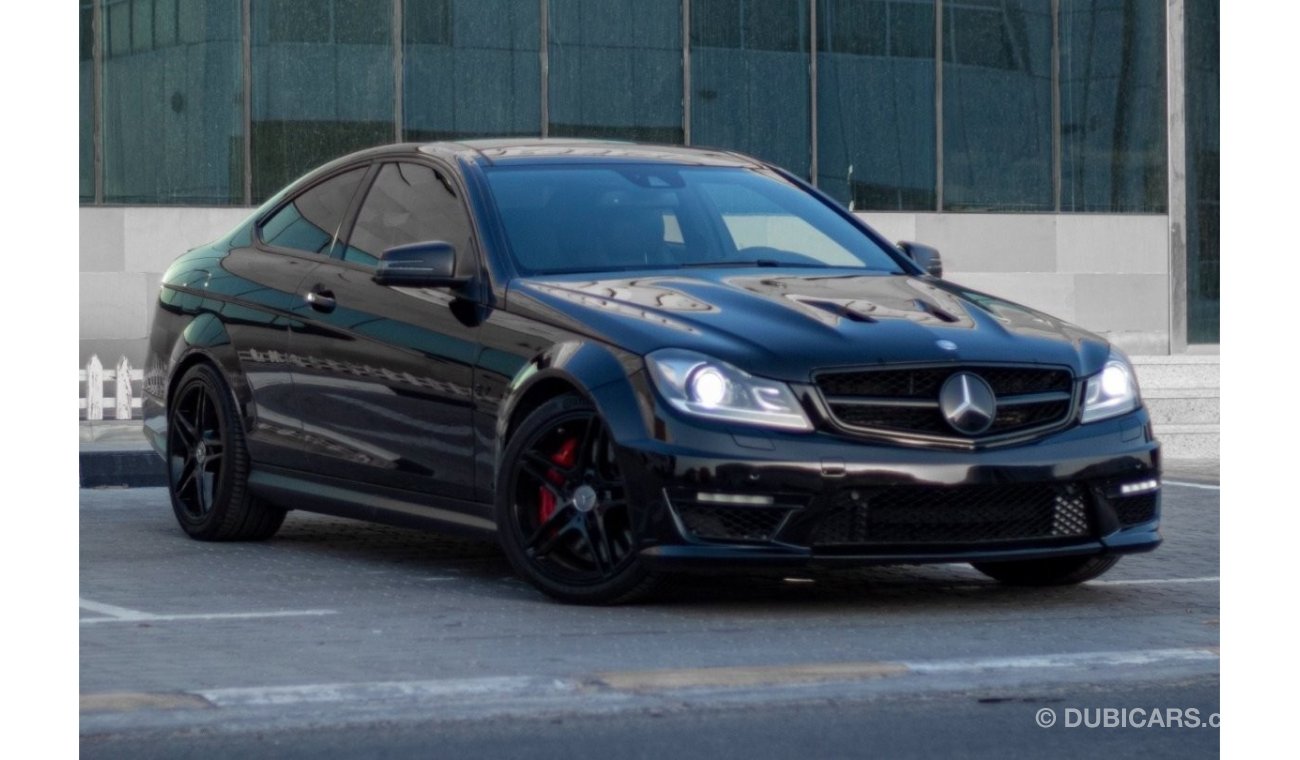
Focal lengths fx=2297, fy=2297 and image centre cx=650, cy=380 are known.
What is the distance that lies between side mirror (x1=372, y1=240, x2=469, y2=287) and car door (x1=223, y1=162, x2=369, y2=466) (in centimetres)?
107

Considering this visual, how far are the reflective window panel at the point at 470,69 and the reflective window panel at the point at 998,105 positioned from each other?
4.69 metres

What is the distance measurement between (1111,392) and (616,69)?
1664 centimetres

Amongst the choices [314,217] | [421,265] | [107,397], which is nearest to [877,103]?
[107,397]

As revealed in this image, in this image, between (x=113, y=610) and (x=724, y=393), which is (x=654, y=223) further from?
(x=113, y=610)

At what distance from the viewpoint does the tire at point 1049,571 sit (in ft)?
25.5

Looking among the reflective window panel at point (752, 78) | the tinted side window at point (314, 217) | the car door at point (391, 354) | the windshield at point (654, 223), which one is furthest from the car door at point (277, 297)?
the reflective window panel at point (752, 78)

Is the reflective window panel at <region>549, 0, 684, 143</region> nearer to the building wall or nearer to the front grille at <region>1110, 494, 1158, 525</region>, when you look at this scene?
the building wall

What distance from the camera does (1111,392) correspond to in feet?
23.8

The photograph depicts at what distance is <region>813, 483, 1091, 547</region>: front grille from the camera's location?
22.2ft

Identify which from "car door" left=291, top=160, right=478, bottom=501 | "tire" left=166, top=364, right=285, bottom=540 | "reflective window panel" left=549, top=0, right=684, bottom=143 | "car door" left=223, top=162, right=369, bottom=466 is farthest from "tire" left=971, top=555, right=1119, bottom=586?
"reflective window panel" left=549, top=0, right=684, bottom=143

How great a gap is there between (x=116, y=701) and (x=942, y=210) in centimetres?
2001
